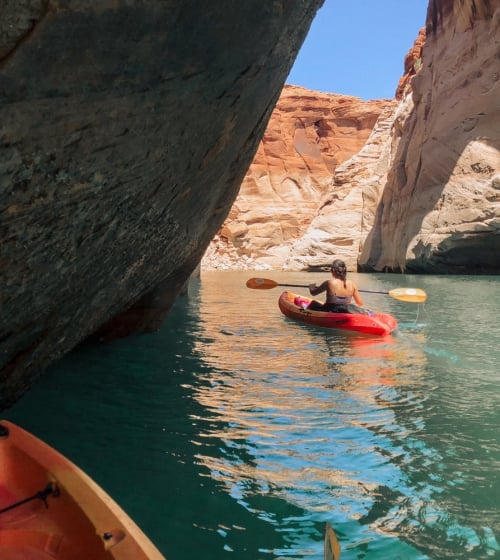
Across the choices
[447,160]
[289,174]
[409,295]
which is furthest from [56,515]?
[289,174]

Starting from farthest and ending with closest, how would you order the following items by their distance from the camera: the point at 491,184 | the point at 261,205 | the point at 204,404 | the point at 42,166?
the point at 261,205
the point at 491,184
the point at 204,404
the point at 42,166

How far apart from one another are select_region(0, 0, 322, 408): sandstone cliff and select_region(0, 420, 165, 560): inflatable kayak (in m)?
1.07

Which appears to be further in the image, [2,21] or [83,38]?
[83,38]

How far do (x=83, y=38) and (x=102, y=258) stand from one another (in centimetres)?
189

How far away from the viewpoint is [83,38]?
2.77 metres

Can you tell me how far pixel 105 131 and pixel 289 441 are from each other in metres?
2.56

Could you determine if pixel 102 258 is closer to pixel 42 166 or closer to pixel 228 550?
pixel 42 166

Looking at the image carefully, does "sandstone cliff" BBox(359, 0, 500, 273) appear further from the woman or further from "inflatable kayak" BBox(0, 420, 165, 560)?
"inflatable kayak" BBox(0, 420, 165, 560)

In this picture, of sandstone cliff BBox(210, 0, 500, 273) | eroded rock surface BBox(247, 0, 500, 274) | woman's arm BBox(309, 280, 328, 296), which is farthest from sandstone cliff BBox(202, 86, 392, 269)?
woman's arm BBox(309, 280, 328, 296)

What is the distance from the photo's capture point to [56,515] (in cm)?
256

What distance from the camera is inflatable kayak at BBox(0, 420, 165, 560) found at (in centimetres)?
218

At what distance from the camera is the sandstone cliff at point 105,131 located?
2.75 metres

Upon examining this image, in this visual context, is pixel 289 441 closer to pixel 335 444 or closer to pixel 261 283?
pixel 335 444

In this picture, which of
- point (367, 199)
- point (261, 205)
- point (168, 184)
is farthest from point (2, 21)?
point (261, 205)
